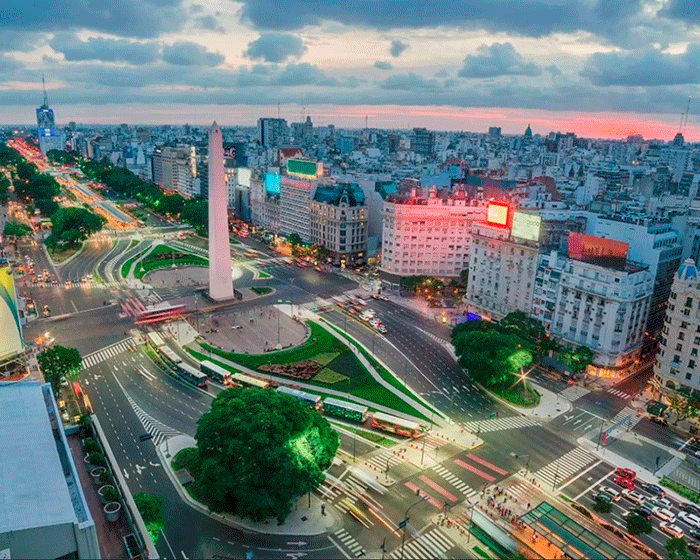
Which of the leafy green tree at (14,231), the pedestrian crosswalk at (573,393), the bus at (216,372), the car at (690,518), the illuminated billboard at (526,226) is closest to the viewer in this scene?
the car at (690,518)

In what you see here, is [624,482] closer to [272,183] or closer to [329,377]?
[329,377]

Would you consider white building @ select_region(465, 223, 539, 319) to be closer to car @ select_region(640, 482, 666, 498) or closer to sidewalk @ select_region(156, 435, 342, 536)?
car @ select_region(640, 482, 666, 498)

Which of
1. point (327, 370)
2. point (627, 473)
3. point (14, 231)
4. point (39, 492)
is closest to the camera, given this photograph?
point (39, 492)

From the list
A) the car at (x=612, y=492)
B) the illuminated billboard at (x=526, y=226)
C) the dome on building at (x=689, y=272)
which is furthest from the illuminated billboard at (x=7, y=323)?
the dome on building at (x=689, y=272)

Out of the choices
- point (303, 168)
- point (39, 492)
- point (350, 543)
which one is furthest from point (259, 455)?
point (303, 168)

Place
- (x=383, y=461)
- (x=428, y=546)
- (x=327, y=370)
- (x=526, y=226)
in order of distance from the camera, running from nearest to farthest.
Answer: (x=428, y=546) → (x=383, y=461) → (x=327, y=370) → (x=526, y=226)

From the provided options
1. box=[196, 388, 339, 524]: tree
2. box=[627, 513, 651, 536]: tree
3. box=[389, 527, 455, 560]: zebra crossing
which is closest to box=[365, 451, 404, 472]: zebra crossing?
box=[196, 388, 339, 524]: tree

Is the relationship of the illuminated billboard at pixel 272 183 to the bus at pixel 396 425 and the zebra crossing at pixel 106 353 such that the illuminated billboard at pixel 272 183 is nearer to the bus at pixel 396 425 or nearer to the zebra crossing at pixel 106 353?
the zebra crossing at pixel 106 353
